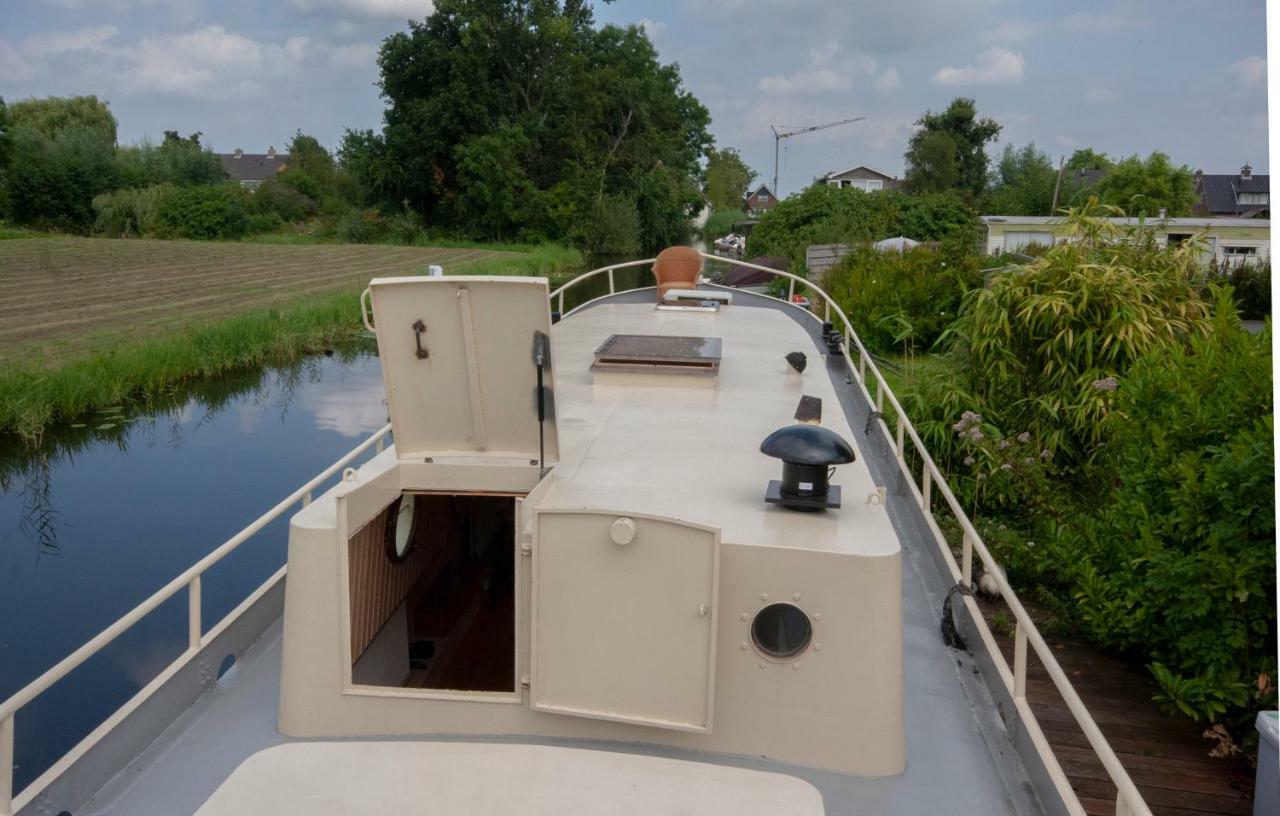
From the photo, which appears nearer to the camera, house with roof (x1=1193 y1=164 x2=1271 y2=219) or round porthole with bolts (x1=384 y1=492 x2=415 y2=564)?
round porthole with bolts (x1=384 y1=492 x2=415 y2=564)

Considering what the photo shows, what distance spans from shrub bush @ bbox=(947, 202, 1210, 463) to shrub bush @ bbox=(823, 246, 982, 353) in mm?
6242

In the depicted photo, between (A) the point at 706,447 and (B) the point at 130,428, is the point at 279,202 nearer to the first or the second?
(B) the point at 130,428

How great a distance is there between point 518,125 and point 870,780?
58.8 metres

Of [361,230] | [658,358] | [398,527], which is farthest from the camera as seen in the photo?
[361,230]

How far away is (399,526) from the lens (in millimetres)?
5195

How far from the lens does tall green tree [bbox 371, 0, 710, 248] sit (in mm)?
58906

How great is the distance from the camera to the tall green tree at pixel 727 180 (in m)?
120

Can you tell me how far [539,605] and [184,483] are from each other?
12.6 m

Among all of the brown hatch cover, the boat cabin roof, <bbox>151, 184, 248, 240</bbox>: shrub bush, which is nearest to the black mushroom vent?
the boat cabin roof

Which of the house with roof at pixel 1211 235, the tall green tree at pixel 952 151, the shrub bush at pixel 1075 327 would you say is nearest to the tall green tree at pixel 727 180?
the tall green tree at pixel 952 151

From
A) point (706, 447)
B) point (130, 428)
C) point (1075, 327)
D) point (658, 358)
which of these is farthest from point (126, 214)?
point (706, 447)

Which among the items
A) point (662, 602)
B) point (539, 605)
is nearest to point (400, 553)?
point (539, 605)

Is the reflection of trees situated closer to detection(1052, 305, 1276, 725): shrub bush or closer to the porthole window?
the porthole window

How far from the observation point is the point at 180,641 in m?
10.4
